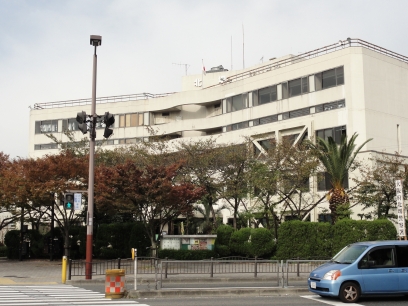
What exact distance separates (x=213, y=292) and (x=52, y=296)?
508 centimetres

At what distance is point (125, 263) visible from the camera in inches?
1111

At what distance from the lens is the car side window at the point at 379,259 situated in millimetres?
15414

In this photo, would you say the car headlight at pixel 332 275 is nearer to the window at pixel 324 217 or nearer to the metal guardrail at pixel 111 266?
the metal guardrail at pixel 111 266

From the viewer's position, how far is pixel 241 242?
34.7 m

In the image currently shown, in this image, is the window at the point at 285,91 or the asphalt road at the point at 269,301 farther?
the window at the point at 285,91

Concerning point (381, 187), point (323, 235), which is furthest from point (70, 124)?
point (323, 235)

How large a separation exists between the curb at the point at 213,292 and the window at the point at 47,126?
54391 millimetres

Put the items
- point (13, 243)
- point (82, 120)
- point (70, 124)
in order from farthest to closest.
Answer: point (70, 124)
point (13, 243)
point (82, 120)

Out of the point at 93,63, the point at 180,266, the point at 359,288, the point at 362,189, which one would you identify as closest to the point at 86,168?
the point at 93,63

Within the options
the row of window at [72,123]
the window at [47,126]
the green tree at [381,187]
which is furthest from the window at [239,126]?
the window at [47,126]

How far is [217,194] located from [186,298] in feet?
76.8

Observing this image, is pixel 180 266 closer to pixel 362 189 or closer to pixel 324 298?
pixel 324 298

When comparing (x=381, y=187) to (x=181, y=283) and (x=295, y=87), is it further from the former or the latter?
(x=181, y=283)

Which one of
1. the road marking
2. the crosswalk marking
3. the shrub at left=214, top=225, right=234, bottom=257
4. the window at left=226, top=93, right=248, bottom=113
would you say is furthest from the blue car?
the window at left=226, top=93, right=248, bottom=113
